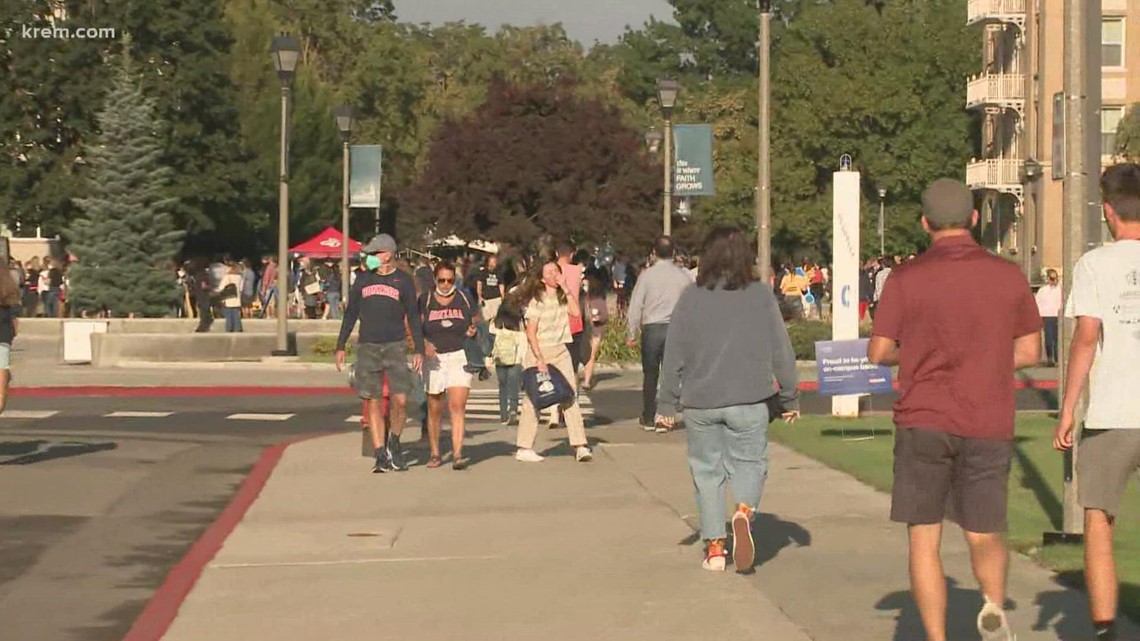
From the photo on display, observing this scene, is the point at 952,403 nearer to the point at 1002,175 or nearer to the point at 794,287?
the point at 794,287

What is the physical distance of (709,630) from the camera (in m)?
9.17

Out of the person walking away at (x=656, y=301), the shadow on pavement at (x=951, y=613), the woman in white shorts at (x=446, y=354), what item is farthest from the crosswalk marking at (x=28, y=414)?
the shadow on pavement at (x=951, y=613)

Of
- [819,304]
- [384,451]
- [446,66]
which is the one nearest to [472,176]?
[819,304]

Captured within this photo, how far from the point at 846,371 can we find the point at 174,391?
12.3 meters

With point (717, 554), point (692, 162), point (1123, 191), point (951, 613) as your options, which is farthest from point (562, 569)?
point (692, 162)

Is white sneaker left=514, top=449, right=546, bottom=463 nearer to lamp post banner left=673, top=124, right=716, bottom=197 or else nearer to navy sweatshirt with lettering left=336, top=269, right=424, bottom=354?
navy sweatshirt with lettering left=336, top=269, right=424, bottom=354

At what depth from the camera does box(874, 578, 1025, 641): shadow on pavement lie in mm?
8906

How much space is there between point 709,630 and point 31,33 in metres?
59.0

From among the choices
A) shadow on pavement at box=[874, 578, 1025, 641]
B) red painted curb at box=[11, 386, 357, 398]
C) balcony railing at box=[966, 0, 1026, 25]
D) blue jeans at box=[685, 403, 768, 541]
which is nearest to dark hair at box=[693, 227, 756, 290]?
blue jeans at box=[685, 403, 768, 541]

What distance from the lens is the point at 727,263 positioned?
10.9 metres

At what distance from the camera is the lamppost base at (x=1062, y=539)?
1150 cm

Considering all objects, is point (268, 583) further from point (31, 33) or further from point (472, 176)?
point (472, 176)

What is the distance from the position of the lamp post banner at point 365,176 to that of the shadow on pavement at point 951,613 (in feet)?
125

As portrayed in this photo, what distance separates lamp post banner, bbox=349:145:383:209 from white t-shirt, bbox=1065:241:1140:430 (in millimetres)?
39621
